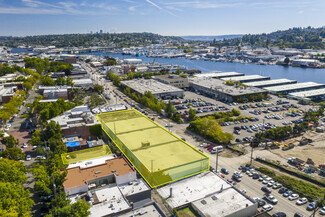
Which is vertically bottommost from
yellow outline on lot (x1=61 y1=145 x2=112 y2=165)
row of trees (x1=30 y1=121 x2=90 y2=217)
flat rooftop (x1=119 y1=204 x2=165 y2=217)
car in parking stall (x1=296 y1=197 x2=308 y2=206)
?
car in parking stall (x1=296 y1=197 x2=308 y2=206)

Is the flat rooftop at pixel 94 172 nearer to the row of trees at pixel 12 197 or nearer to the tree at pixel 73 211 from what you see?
the row of trees at pixel 12 197

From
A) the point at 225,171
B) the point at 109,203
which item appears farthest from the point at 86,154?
the point at 225,171

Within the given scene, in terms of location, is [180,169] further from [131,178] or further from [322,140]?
[322,140]

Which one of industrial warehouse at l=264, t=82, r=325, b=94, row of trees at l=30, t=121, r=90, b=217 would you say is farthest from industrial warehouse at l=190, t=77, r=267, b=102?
row of trees at l=30, t=121, r=90, b=217

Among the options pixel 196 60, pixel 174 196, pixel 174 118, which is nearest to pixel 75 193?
pixel 174 196

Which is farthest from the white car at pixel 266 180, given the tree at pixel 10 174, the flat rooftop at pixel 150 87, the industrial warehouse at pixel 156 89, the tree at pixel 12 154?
the flat rooftop at pixel 150 87

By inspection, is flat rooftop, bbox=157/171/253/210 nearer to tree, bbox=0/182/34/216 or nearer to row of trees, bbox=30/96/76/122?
tree, bbox=0/182/34/216

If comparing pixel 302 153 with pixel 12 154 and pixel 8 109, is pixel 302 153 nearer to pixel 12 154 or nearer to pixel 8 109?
pixel 12 154
